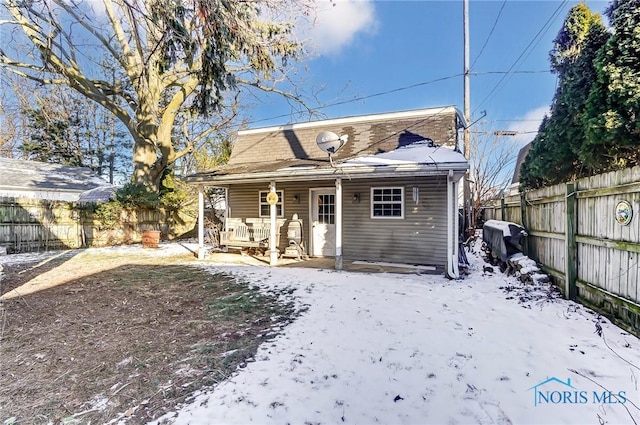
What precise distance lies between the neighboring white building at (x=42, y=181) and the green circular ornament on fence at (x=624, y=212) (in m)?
18.6

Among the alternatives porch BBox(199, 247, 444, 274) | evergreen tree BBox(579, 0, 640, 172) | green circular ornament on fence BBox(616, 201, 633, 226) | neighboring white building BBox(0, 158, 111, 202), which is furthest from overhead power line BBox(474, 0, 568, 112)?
neighboring white building BBox(0, 158, 111, 202)

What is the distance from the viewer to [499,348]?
10.5 ft

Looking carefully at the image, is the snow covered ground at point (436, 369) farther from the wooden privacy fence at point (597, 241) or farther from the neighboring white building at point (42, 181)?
the neighboring white building at point (42, 181)

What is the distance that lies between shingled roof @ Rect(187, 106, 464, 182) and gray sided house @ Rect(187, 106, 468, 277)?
0.03 metres

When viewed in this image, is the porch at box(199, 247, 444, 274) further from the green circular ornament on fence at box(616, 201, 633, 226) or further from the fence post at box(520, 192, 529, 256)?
the green circular ornament on fence at box(616, 201, 633, 226)

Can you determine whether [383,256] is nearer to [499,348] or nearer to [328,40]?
[499,348]

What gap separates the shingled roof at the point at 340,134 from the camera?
341 inches

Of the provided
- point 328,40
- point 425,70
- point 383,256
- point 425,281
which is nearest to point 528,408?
point 425,281

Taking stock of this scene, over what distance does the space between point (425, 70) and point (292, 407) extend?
1230cm

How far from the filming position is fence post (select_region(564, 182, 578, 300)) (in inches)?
173

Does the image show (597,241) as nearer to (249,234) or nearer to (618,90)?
(618,90)

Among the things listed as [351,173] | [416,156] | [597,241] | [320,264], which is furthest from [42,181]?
[597,241]

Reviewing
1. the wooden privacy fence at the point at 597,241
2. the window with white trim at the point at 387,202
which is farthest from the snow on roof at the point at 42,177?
the wooden privacy fence at the point at 597,241

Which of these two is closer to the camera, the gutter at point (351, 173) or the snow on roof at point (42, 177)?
the gutter at point (351, 173)
